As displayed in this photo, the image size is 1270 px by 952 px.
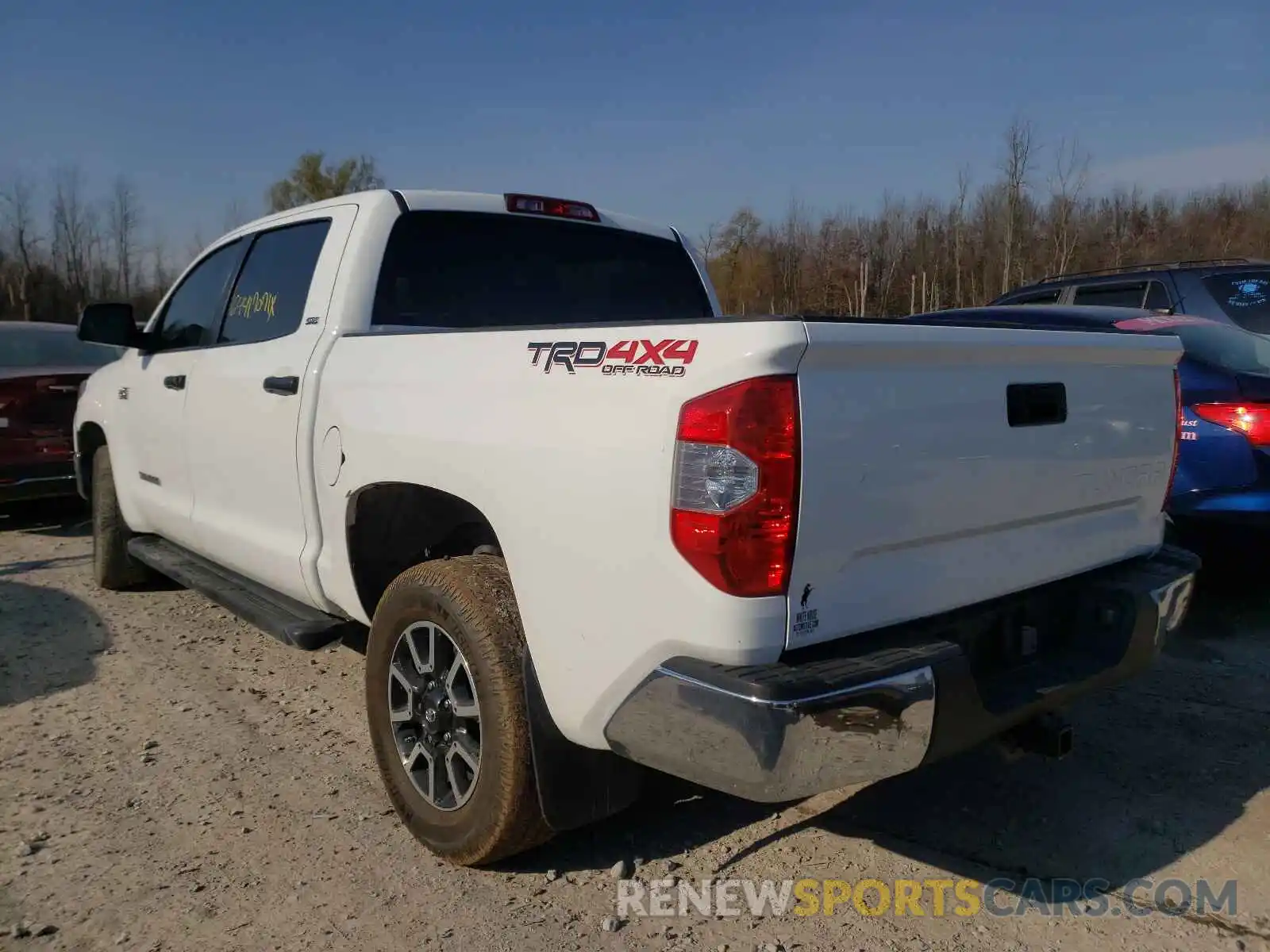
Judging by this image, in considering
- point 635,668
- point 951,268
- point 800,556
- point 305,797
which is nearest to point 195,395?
point 305,797

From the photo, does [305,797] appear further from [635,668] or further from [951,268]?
[951,268]

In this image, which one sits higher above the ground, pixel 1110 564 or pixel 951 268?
pixel 951 268

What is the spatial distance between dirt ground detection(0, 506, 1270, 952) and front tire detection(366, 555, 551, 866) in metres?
0.18

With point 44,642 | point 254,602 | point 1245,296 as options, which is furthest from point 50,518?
point 1245,296

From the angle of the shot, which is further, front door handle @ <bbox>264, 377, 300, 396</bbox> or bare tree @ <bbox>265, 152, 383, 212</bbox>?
bare tree @ <bbox>265, 152, 383, 212</bbox>

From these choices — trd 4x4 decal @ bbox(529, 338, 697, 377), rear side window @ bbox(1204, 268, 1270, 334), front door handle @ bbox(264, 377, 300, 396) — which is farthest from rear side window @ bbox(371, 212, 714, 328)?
rear side window @ bbox(1204, 268, 1270, 334)

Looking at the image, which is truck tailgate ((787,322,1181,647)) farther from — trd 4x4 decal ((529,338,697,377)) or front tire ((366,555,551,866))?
front tire ((366,555,551,866))

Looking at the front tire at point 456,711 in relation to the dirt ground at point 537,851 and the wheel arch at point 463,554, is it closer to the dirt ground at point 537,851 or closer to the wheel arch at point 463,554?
the wheel arch at point 463,554

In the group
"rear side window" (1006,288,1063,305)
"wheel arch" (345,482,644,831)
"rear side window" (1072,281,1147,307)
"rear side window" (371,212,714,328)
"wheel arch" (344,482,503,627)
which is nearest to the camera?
"wheel arch" (345,482,644,831)

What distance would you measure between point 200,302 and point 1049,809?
4.22 m

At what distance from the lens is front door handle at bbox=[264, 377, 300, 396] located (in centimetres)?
344

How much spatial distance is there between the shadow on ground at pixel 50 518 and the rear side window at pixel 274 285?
477cm

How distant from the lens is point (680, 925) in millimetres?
2631

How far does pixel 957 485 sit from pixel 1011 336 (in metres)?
0.43
